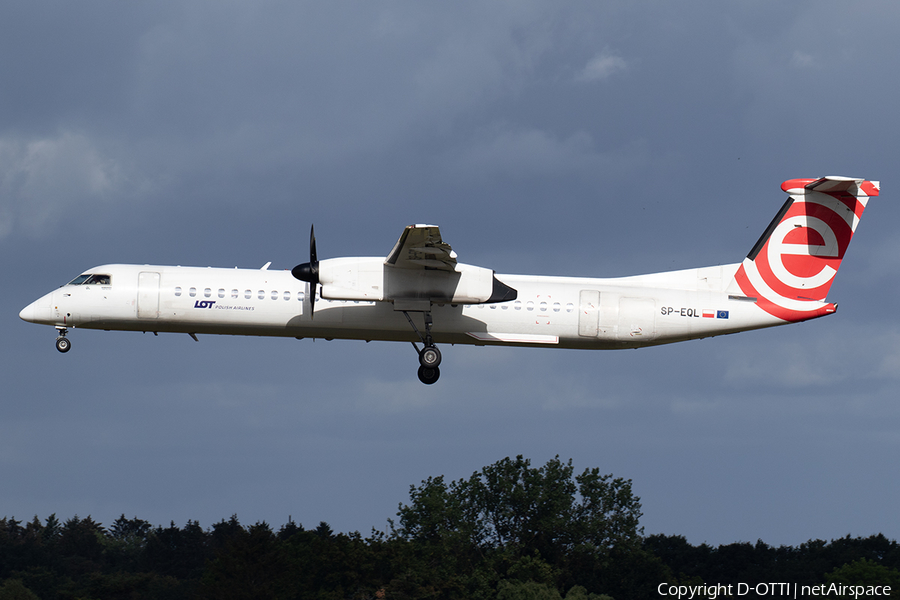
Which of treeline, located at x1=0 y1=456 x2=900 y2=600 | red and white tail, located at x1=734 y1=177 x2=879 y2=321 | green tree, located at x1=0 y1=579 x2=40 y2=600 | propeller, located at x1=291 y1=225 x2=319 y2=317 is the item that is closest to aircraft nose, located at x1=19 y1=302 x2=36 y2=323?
propeller, located at x1=291 y1=225 x2=319 y2=317

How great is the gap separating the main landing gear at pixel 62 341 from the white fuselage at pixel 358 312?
0.27 meters

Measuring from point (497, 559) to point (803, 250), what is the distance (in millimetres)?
45925

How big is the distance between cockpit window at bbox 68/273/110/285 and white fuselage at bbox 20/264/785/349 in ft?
0.35

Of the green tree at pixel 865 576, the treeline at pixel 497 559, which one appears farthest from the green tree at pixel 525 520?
the green tree at pixel 865 576

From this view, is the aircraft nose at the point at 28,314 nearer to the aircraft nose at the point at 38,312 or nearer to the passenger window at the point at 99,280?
the aircraft nose at the point at 38,312

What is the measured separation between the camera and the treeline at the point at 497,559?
61.2 m

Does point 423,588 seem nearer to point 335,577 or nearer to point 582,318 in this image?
point 335,577

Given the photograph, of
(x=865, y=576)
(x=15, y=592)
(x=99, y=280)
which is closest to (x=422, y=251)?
(x=99, y=280)

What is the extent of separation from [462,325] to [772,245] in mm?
8896

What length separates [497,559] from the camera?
68.3m

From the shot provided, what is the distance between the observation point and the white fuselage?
989 inches

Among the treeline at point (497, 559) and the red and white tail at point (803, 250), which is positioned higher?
the red and white tail at point (803, 250)

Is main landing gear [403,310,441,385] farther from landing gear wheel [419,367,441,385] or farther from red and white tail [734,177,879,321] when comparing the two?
red and white tail [734,177,879,321]

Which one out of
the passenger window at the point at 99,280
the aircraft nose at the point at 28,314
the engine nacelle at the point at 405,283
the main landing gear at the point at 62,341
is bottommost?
the main landing gear at the point at 62,341
